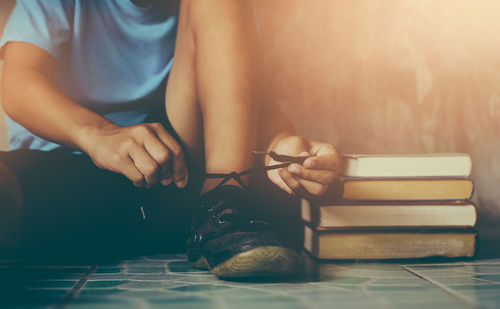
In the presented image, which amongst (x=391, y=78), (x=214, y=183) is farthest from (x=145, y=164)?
(x=391, y=78)

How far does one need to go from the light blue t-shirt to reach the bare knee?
124mm

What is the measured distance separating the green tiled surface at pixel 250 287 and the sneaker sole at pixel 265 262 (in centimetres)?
1

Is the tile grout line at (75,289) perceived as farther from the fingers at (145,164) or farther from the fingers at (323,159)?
the fingers at (323,159)

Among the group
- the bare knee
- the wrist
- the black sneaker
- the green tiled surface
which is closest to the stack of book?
the green tiled surface

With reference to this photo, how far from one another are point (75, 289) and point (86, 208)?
0.80 feet

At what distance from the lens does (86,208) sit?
29.1 inches

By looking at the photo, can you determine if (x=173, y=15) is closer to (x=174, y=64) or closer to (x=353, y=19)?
(x=174, y=64)

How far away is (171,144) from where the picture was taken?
65 cm

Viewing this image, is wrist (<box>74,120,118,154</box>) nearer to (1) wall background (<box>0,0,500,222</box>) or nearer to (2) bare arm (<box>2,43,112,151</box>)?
(2) bare arm (<box>2,43,112,151</box>)

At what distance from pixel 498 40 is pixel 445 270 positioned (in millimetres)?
641

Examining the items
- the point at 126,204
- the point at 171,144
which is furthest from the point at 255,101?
the point at 126,204

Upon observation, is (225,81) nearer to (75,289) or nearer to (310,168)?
(310,168)

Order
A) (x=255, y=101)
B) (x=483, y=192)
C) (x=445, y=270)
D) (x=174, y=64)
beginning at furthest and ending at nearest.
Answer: (x=483, y=192), (x=174, y=64), (x=255, y=101), (x=445, y=270)

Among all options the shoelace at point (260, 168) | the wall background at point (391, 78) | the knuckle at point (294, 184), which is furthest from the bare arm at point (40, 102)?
the wall background at point (391, 78)
